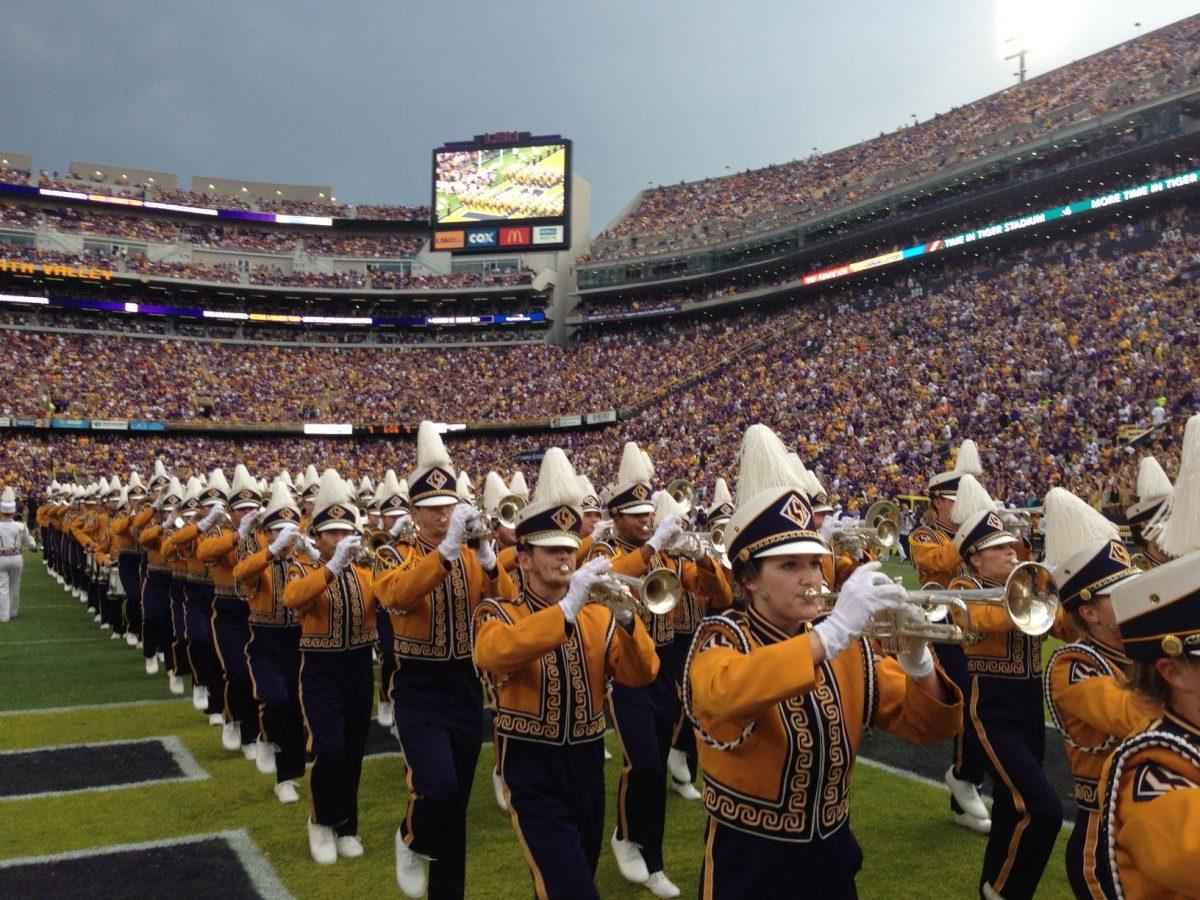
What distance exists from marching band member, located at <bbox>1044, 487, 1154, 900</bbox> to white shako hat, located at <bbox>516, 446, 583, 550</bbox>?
7.04ft

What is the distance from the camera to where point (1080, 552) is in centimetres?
407

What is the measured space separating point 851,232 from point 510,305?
22.3 metres

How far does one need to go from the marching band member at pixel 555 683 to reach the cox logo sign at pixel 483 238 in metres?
48.6

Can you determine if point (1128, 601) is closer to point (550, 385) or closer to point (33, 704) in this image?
point (33, 704)

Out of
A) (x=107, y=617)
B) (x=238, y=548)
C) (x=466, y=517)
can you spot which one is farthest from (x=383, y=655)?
(x=107, y=617)

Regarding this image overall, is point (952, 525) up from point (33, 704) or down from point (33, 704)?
up

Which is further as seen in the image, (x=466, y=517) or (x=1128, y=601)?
(x=466, y=517)

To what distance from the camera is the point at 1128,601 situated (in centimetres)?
212

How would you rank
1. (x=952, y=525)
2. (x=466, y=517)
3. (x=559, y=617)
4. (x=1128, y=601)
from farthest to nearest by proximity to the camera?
1. (x=952, y=525)
2. (x=466, y=517)
3. (x=559, y=617)
4. (x=1128, y=601)

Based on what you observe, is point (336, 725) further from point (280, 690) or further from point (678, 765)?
point (678, 765)

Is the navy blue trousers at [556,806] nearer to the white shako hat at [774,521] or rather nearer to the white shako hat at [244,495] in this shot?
the white shako hat at [774,521]

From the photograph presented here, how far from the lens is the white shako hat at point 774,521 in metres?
2.94

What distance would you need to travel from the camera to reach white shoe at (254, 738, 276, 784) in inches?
308

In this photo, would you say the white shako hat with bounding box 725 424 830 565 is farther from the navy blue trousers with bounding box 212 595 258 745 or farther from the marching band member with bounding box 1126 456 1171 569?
the navy blue trousers with bounding box 212 595 258 745
